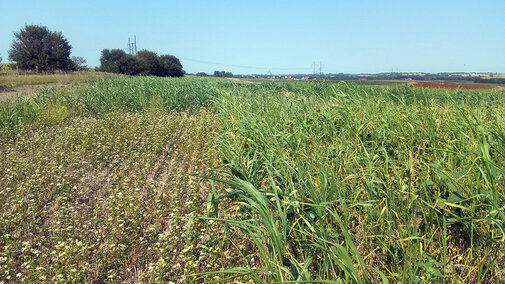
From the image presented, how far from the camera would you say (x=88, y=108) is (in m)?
11.1

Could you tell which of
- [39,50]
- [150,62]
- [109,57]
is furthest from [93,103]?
[109,57]

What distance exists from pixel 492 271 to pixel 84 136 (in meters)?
7.20

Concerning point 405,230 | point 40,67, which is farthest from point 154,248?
point 40,67

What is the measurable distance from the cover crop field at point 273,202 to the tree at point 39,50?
41.9 m

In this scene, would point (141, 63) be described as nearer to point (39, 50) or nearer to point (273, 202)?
point (39, 50)

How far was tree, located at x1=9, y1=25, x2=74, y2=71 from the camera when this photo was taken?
42.2m

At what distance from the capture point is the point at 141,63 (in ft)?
202

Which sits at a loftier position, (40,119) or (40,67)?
(40,67)

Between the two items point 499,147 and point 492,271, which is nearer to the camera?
point 492,271

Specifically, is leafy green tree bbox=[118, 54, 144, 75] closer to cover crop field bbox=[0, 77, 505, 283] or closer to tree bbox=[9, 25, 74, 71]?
tree bbox=[9, 25, 74, 71]

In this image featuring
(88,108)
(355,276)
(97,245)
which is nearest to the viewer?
(355,276)

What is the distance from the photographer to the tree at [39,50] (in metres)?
42.2

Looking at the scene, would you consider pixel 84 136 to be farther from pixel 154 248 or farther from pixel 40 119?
pixel 154 248

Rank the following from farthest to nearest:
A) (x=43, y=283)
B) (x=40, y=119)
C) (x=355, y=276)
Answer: (x=40, y=119) → (x=43, y=283) → (x=355, y=276)
